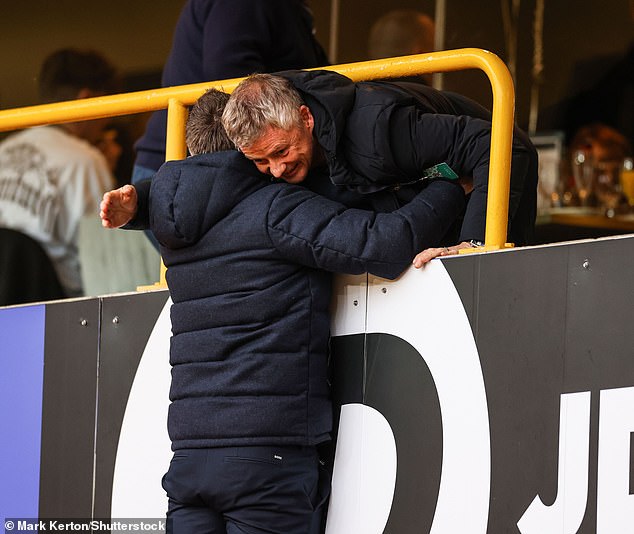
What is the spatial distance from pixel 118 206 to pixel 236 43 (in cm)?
116

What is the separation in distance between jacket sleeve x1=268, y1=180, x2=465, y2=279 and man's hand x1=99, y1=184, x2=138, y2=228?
43 cm

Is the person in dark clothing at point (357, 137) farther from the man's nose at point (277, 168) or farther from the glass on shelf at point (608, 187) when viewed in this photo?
the glass on shelf at point (608, 187)

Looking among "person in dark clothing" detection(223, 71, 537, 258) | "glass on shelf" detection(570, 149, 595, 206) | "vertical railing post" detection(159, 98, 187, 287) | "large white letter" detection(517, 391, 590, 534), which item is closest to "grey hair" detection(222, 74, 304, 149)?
"person in dark clothing" detection(223, 71, 537, 258)

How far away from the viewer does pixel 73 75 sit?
25.0 ft

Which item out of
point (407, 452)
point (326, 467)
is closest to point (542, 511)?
point (407, 452)

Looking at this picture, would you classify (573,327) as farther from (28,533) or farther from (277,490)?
(28,533)

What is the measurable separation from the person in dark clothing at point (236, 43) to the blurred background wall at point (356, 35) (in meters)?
3.15

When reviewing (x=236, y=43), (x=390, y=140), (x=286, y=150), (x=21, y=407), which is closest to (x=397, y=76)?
(x=390, y=140)

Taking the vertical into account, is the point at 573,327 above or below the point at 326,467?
above

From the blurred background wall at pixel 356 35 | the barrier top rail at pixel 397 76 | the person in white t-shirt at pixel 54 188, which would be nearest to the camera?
the barrier top rail at pixel 397 76

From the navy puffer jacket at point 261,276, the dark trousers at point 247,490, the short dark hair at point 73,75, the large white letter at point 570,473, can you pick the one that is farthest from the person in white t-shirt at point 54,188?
the large white letter at point 570,473

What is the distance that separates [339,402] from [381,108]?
0.80 metres

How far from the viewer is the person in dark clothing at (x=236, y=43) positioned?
14.1ft

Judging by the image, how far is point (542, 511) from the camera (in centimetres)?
294
